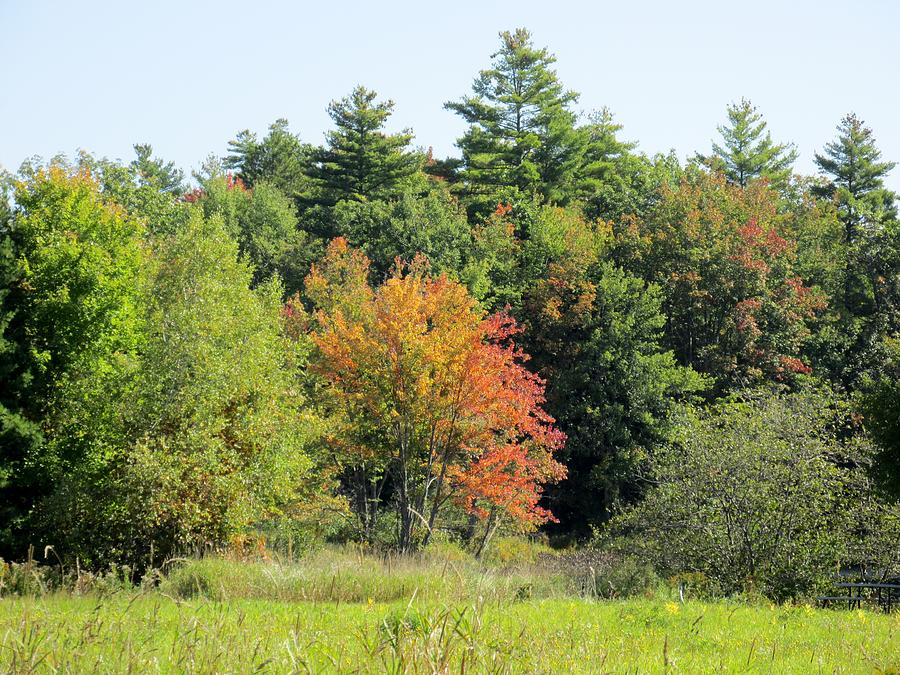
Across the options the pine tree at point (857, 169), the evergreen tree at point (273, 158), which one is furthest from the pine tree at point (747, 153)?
the evergreen tree at point (273, 158)

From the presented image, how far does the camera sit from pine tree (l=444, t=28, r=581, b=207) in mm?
39750

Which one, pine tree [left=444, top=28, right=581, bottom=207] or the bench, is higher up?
pine tree [left=444, top=28, right=581, bottom=207]

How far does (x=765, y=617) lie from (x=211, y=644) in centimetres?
761

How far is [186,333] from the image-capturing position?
1850 cm

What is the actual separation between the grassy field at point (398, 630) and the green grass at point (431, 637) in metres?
0.02

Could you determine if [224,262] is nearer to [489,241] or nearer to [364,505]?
[364,505]

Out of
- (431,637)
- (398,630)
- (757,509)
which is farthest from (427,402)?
(431,637)

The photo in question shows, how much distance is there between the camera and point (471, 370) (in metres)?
18.8

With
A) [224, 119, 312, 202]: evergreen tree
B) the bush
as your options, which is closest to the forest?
the bush

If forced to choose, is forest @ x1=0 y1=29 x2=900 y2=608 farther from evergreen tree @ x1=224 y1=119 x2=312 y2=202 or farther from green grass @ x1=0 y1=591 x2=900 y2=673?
evergreen tree @ x1=224 y1=119 x2=312 y2=202

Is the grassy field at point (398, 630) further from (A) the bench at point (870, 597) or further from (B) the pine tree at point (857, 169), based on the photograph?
(B) the pine tree at point (857, 169)

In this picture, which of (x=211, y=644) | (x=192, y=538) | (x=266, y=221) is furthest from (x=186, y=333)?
(x=266, y=221)

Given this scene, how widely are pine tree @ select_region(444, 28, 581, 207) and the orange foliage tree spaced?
1934 centimetres

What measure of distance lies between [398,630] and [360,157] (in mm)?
39055
